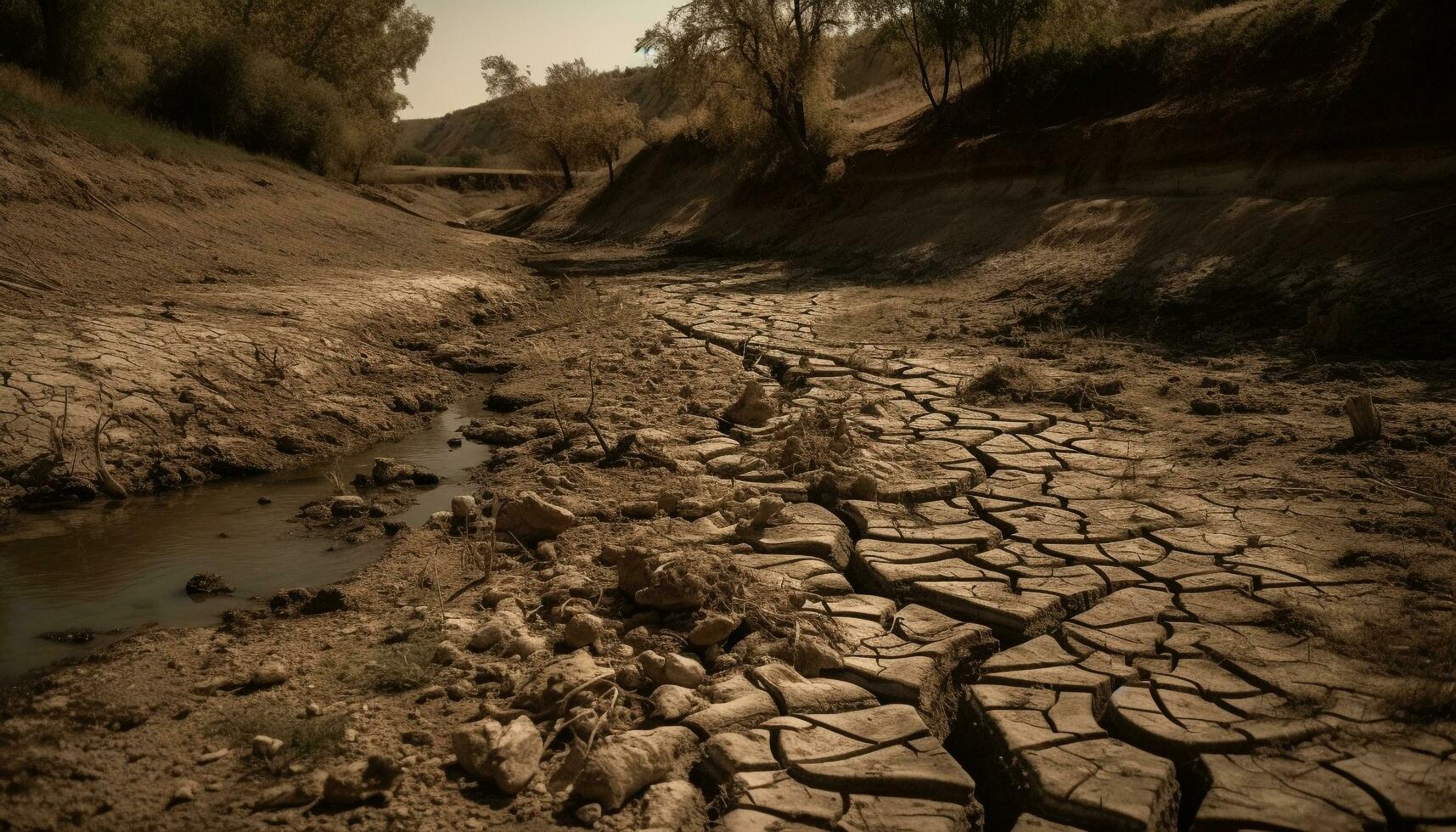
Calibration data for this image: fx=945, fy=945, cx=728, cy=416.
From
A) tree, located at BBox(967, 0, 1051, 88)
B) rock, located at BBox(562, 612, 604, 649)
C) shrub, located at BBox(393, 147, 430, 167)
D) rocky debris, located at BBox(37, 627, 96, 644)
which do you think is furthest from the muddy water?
shrub, located at BBox(393, 147, 430, 167)

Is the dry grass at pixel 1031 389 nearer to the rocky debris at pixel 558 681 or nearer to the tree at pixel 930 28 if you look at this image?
the rocky debris at pixel 558 681

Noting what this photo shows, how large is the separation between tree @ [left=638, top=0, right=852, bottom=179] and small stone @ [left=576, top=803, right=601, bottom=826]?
15.8 m

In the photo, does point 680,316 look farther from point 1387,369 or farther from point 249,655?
point 249,655

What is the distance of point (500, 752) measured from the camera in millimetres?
2498

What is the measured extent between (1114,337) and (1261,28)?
5.26 m

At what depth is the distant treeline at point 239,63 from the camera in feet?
49.8

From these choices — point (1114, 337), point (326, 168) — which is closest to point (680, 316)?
point (1114, 337)

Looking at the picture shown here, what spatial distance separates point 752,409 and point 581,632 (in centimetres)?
296

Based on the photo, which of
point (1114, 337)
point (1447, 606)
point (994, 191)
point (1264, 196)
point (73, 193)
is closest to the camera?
point (1447, 606)

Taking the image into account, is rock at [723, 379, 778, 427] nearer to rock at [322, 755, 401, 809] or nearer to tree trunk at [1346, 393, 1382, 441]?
tree trunk at [1346, 393, 1382, 441]

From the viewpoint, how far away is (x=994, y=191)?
495 inches

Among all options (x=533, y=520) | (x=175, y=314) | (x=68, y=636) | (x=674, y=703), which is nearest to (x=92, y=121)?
(x=175, y=314)

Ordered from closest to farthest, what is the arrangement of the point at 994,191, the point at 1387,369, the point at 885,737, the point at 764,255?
1. the point at 885,737
2. the point at 1387,369
3. the point at 994,191
4. the point at 764,255

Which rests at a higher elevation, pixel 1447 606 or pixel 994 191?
pixel 994 191
